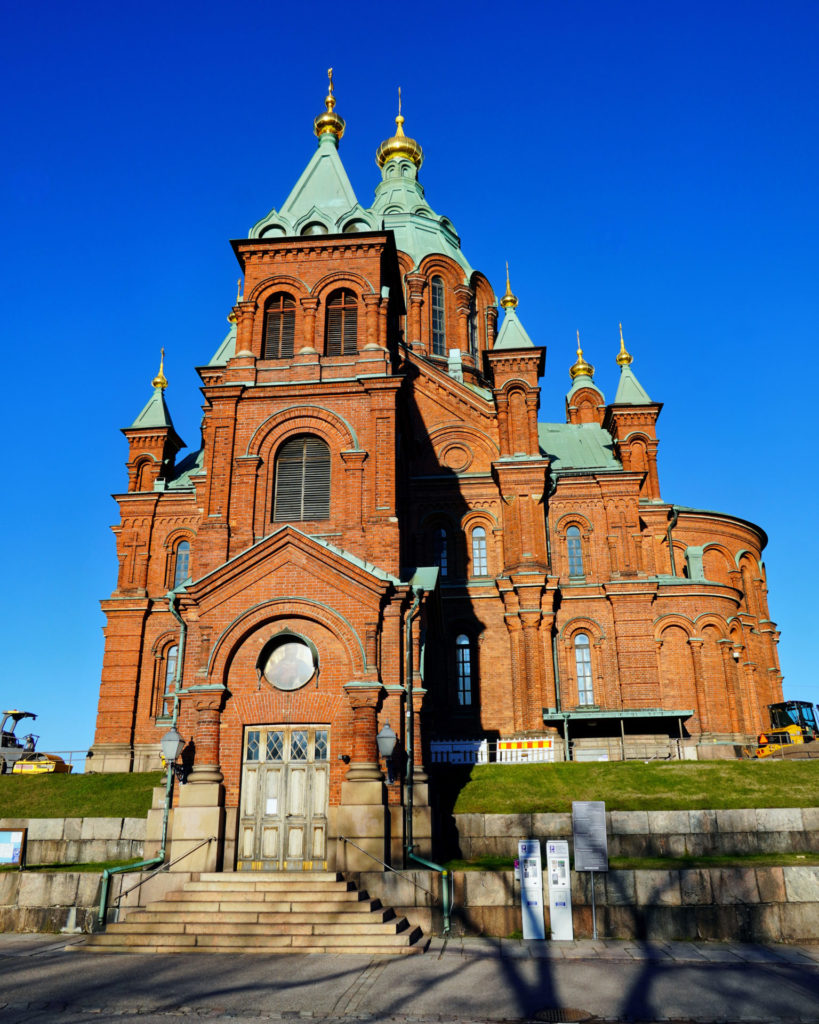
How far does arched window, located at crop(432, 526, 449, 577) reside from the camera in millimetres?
34938

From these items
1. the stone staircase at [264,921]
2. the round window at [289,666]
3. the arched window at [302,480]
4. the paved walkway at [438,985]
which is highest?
the arched window at [302,480]

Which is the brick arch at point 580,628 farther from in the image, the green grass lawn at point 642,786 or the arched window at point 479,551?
the green grass lawn at point 642,786

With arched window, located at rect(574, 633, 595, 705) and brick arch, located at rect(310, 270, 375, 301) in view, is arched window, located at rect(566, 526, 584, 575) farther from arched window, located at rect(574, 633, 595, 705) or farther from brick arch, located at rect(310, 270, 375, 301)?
brick arch, located at rect(310, 270, 375, 301)

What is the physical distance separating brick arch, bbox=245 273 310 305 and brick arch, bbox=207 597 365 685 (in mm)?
9563

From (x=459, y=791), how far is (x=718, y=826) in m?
6.76

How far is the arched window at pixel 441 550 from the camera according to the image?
34.9 meters

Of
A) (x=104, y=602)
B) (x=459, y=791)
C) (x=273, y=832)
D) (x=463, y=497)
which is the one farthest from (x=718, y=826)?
(x=104, y=602)

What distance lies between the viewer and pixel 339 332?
995 inches

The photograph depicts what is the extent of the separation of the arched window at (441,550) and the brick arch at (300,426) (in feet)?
41.1

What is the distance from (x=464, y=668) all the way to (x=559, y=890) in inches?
673

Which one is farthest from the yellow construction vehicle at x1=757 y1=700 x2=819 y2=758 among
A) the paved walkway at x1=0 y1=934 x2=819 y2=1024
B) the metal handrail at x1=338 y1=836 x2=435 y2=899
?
the metal handrail at x1=338 y1=836 x2=435 y2=899

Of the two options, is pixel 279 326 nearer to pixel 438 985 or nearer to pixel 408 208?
pixel 438 985

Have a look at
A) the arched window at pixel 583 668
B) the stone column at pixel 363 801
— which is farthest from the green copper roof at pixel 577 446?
the stone column at pixel 363 801

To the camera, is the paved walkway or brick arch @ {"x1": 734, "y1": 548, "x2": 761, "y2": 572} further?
brick arch @ {"x1": 734, "y1": 548, "x2": 761, "y2": 572}
